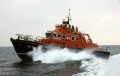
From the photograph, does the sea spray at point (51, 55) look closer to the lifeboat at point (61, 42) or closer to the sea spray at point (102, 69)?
the lifeboat at point (61, 42)

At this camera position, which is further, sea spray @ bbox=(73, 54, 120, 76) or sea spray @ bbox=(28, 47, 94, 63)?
sea spray @ bbox=(28, 47, 94, 63)

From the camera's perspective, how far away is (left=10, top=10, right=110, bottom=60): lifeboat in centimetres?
1822

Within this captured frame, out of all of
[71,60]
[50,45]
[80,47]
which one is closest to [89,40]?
[80,47]

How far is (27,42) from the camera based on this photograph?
18.1 metres

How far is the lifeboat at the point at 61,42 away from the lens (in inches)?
→ 717

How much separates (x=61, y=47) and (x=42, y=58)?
89.7 inches

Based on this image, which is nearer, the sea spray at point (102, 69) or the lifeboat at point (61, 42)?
the sea spray at point (102, 69)

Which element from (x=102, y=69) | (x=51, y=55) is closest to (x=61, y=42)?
(x=51, y=55)

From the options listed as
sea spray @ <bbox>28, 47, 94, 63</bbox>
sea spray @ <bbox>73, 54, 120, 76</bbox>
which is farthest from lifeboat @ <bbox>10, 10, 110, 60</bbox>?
sea spray @ <bbox>73, 54, 120, 76</bbox>

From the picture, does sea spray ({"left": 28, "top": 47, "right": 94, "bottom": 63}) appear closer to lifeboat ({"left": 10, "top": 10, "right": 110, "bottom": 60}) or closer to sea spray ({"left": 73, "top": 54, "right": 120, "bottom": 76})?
lifeboat ({"left": 10, "top": 10, "right": 110, "bottom": 60})

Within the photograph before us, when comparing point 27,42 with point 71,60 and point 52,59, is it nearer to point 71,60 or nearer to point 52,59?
point 52,59

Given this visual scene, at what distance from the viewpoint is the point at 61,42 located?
19484 mm

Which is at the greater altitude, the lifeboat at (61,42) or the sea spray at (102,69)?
the lifeboat at (61,42)

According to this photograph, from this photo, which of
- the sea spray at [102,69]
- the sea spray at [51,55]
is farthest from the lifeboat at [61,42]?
the sea spray at [102,69]
